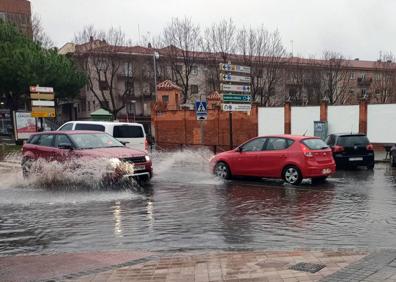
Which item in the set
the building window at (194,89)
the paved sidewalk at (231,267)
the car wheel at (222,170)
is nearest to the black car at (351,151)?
the car wheel at (222,170)

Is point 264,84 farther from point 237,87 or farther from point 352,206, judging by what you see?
point 352,206

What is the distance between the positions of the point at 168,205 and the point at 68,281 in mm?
5058

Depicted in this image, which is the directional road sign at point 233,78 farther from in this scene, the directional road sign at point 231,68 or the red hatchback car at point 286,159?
the red hatchback car at point 286,159

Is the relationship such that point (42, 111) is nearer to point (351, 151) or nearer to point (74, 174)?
point (74, 174)

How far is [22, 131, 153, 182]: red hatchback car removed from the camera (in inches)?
474

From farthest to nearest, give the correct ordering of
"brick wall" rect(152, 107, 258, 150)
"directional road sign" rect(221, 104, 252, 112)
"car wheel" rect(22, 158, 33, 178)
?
"brick wall" rect(152, 107, 258, 150), "directional road sign" rect(221, 104, 252, 112), "car wheel" rect(22, 158, 33, 178)

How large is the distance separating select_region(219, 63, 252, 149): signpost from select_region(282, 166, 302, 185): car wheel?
8.34 m

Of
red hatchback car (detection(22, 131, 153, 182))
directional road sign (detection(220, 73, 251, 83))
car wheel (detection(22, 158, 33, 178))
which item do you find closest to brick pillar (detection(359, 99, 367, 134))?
directional road sign (detection(220, 73, 251, 83))

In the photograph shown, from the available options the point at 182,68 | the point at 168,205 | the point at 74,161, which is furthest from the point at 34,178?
the point at 182,68

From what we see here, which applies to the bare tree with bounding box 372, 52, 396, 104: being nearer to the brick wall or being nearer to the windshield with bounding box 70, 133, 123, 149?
the brick wall

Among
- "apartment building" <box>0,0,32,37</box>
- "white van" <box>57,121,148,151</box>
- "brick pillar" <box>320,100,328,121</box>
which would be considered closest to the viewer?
"white van" <box>57,121,148,151</box>

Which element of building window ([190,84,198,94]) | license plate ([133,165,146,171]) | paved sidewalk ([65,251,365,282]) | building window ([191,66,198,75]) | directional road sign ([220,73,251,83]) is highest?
building window ([191,66,198,75])

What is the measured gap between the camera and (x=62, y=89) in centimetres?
3819

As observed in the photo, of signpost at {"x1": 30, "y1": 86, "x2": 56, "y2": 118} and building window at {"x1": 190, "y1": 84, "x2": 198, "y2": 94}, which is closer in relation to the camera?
signpost at {"x1": 30, "y1": 86, "x2": 56, "y2": 118}
